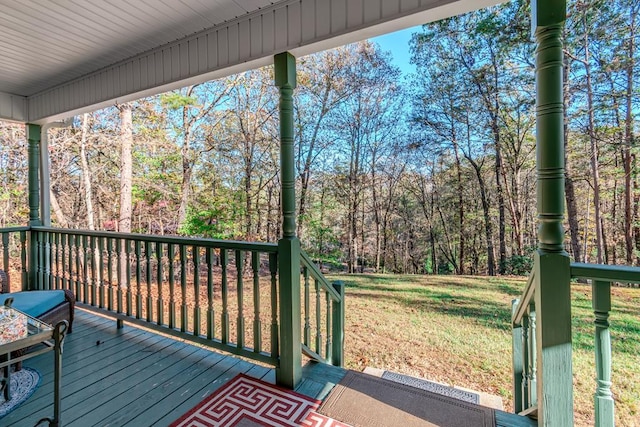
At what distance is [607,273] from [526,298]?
0.46 metres

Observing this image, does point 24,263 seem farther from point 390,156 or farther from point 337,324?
point 390,156

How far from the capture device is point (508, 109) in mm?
7320

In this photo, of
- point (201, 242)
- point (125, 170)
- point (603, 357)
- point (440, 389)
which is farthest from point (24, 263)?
point (603, 357)

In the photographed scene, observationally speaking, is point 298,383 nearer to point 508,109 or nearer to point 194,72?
point 194,72

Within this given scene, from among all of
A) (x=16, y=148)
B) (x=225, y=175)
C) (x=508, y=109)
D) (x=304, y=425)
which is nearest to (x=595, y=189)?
(x=508, y=109)

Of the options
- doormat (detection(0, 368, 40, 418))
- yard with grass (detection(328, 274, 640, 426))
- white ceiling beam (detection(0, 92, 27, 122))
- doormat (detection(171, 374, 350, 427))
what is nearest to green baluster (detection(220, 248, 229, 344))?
doormat (detection(171, 374, 350, 427))

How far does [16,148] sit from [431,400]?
32.3 ft

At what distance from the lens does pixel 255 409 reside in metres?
1.86

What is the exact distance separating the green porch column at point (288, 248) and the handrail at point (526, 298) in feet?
4.54

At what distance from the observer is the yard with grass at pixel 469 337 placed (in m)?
3.41

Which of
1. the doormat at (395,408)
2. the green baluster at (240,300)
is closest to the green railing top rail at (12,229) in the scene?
the green baluster at (240,300)

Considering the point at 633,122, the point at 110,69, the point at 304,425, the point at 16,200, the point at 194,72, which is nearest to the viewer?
the point at 304,425

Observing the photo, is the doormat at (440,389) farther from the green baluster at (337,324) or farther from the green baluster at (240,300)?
the green baluster at (240,300)

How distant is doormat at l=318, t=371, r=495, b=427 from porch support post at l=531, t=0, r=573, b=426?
1.67 ft
